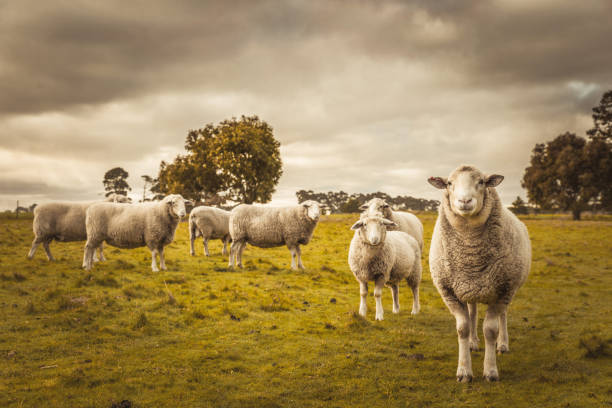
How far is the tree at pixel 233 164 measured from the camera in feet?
110

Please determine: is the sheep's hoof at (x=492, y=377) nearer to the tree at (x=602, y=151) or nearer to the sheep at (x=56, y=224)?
the sheep at (x=56, y=224)

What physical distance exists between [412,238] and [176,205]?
8.08m

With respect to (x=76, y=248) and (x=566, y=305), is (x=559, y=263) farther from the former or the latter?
(x=76, y=248)

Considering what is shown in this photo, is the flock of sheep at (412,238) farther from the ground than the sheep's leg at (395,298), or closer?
farther from the ground

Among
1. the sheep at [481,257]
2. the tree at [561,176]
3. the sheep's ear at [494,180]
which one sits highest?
the tree at [561,176]

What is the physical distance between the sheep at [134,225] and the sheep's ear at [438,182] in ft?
31.8

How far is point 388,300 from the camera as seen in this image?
10.3 metres

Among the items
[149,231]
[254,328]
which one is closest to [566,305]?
[254,328]

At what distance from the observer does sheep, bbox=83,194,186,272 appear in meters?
12.9

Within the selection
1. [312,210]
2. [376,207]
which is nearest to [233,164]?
[312,210]

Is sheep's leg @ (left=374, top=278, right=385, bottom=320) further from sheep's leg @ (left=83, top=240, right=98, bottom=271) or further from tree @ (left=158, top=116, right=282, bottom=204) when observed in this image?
tree @ (left=158, top=116, right=282, bottom=204)

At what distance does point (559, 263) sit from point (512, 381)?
14497mm

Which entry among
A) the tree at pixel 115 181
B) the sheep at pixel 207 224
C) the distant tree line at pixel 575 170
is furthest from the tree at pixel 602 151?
the tree at pixel 115 181

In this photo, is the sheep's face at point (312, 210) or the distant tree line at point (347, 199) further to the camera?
the distant tree line at point (347, 199)
